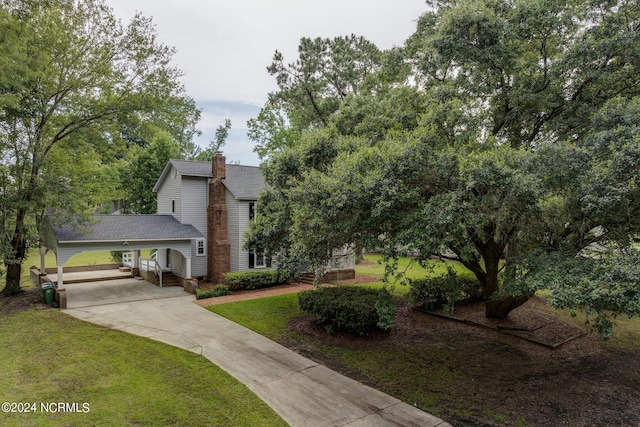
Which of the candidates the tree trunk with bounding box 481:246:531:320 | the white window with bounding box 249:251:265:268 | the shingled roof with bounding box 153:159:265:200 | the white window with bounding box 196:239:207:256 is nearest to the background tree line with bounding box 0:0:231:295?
the shingled roof with bounding box 153:159:265:200

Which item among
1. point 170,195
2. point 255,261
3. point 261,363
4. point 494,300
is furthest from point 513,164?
point 170,195

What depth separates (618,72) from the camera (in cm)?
829

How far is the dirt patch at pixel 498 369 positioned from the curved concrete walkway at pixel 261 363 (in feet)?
1.78

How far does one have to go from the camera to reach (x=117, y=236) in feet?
49.9

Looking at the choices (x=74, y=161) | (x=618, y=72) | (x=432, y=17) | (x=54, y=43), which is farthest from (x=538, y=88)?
(x=74, y=161)

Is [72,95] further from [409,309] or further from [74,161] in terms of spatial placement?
[409,309]

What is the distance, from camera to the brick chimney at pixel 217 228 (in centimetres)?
1728

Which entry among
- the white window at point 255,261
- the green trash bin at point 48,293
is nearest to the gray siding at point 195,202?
the white window at point 255,261

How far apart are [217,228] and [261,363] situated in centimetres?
1054

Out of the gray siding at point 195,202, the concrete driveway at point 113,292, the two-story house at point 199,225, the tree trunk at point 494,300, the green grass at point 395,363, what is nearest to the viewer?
the green grass at point 395,363

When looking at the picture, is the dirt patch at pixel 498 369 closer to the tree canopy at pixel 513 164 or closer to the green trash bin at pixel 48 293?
the tree canopy at pixel 513 164

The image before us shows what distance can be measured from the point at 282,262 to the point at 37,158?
11620mm

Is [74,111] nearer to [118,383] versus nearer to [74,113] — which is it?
[74,113]

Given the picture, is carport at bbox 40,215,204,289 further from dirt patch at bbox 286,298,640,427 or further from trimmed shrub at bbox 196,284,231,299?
dirt patch at bbox 286,298,640,427
